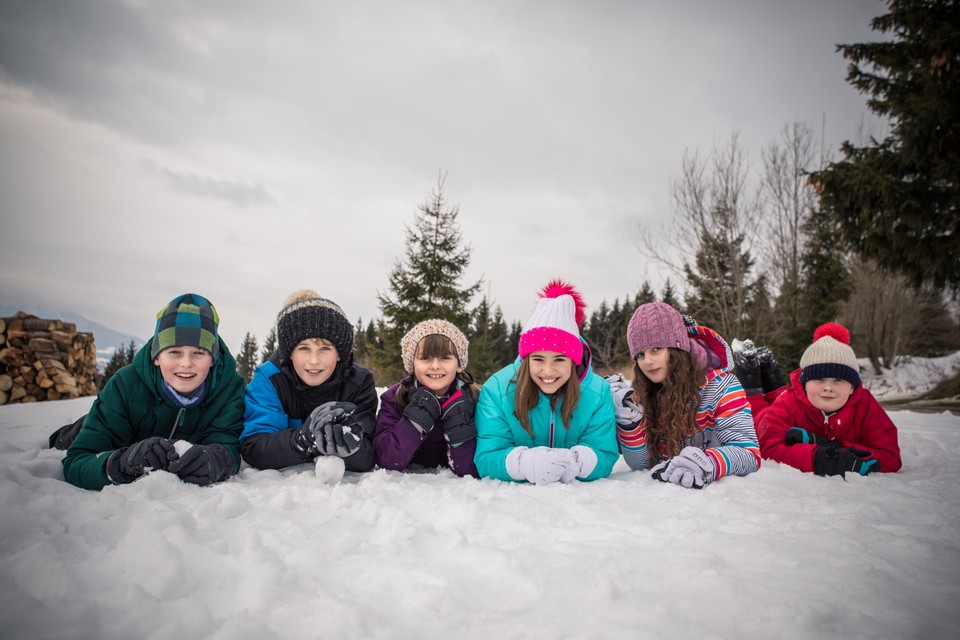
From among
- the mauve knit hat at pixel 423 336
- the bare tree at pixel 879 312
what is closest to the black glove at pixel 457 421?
the mauve knit hat at pixel 423 336

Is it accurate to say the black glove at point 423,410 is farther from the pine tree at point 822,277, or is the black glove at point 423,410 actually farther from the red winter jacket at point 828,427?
the pine tree at point 822,277

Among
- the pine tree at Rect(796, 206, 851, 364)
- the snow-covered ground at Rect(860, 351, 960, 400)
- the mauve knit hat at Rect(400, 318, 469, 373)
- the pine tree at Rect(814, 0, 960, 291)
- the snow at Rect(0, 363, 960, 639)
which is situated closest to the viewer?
the snow at Rect(0, 363, 960, 639)

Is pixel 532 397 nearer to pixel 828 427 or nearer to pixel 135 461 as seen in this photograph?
pixel 135 461

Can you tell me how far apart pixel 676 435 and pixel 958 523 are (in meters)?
1.32

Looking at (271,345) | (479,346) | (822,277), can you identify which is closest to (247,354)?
(271,345)

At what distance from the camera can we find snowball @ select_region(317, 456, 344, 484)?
7.93 feet

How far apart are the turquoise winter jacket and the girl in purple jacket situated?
0.46 feet

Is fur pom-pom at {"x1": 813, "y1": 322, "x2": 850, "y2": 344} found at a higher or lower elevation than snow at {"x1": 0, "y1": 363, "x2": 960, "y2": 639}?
higher

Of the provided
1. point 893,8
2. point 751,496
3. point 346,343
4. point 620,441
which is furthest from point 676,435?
point 893,8

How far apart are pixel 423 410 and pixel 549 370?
864 millimetres

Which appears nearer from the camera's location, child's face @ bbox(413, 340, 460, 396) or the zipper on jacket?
the zipper on jacket

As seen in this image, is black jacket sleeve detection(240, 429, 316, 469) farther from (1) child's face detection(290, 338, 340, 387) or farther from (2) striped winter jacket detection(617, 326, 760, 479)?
(2) striped winter jacket detection(617, 326, 760, 479)

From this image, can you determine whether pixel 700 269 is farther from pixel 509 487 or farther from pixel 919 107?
pixel 509 487

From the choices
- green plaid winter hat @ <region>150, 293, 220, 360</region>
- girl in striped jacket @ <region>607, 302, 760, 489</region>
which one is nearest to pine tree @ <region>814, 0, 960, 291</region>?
girl in striped jacket @ <region>607, 302, 760, 489</region>
